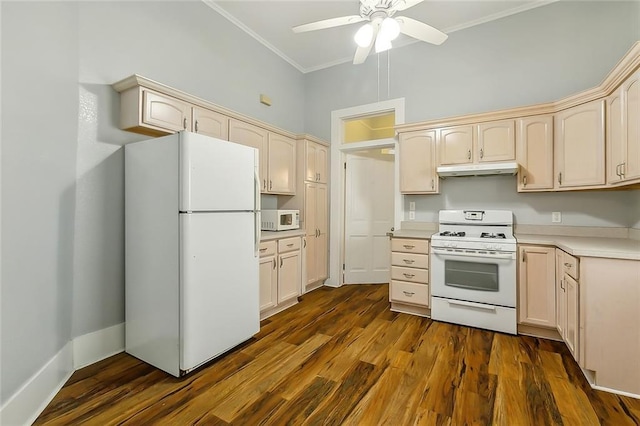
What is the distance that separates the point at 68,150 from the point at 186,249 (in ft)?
3.69

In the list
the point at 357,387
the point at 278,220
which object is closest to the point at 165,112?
the point at 278,220

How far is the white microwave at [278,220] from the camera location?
3518 millimetres

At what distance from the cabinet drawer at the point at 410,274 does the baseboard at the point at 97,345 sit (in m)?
2.74

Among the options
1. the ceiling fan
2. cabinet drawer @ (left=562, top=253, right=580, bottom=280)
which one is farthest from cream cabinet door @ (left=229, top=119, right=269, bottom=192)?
cabinet drawer @ (left=562, top=253, right=580, bottom=280)

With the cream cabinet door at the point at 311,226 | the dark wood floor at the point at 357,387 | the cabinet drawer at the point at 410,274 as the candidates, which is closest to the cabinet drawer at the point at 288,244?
the cream cabinet door at the point at 311,226

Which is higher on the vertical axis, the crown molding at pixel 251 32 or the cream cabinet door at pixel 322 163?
the crown molding at pixel 251 32

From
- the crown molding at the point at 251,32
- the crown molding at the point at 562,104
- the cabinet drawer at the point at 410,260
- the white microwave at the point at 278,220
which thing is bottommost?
the cabinet drawer at the point at 410,260

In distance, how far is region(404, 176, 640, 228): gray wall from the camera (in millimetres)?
2783

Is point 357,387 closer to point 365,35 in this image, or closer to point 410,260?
point 410,260

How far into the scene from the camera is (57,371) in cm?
188

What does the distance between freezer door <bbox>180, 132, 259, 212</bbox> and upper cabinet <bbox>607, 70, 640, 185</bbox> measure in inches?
112

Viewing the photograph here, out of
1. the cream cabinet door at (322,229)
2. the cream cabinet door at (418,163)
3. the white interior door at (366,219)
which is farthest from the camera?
the white interior door at (366,219)

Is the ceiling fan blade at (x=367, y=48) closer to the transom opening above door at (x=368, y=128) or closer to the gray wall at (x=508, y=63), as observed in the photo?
the gray wall at (x=508, y=63)

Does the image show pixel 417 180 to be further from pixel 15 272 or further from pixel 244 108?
pixel 15 272
